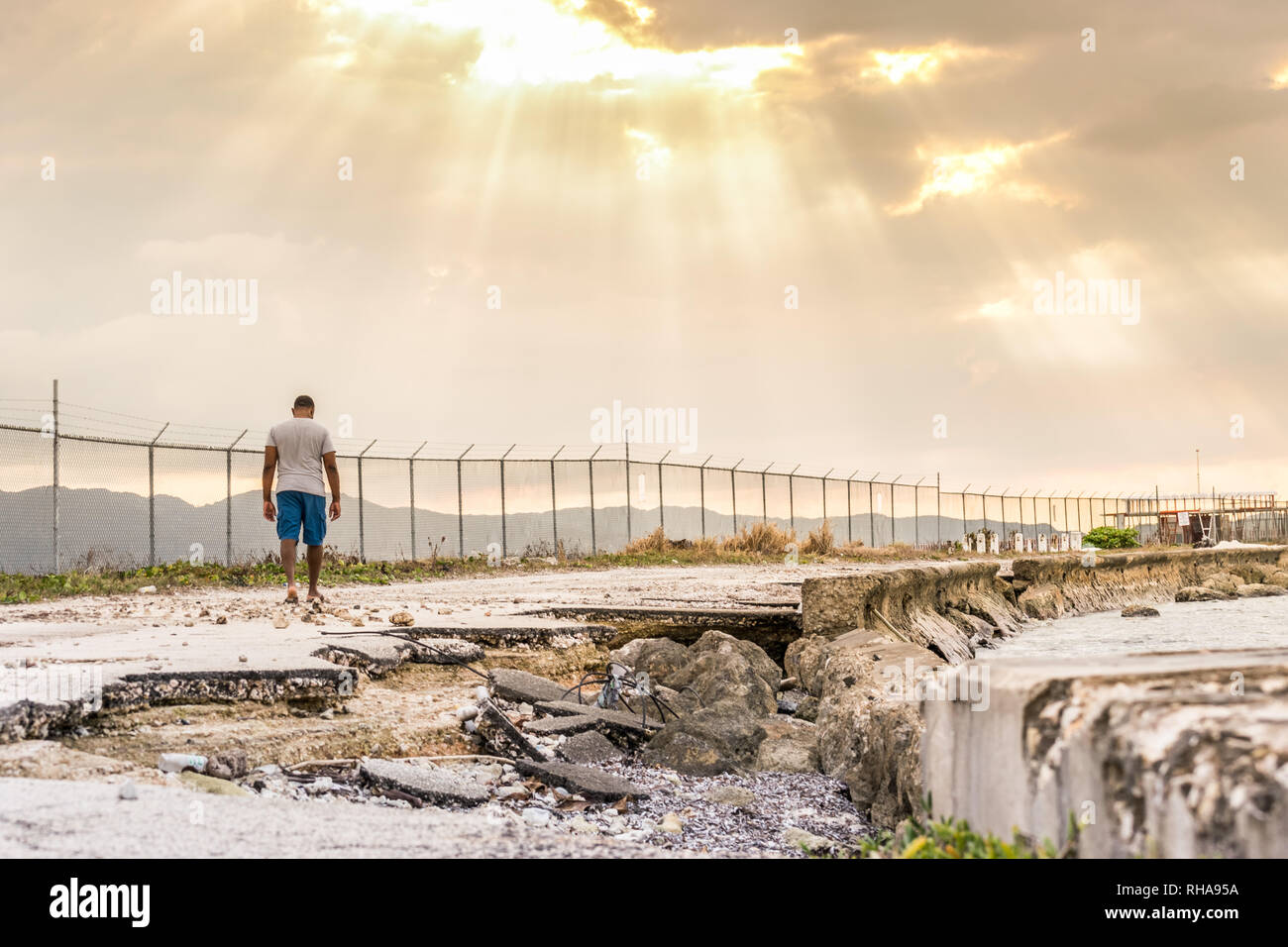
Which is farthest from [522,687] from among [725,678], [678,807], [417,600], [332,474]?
[417,600]

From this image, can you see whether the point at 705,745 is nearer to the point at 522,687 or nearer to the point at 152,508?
the point at 522,687

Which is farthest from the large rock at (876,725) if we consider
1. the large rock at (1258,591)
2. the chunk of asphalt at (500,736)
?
the large rock at (1258,591)

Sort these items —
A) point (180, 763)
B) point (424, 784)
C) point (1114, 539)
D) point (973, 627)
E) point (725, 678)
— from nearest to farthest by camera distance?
point (180, 763), point (424, 784), point (725, 678), point (973, 627), point (1114, 539)

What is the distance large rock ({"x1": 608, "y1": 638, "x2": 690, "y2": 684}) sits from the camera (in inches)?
245

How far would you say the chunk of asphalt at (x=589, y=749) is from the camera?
423 cm

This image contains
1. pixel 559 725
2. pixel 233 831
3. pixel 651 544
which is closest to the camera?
pixel 233 831

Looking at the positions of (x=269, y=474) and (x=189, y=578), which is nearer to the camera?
(x=269, y=474)

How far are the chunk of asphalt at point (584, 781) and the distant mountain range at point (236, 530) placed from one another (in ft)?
41.8

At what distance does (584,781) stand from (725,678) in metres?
2.20

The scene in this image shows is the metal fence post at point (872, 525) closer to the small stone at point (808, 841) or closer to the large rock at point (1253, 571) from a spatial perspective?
the large rock at point (1253, 571)

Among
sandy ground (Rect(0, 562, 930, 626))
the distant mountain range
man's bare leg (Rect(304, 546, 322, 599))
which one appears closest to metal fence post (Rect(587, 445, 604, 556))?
the distant mountain range

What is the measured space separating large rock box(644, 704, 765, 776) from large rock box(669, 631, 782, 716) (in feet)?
1.75

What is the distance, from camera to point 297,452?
8.16 meters

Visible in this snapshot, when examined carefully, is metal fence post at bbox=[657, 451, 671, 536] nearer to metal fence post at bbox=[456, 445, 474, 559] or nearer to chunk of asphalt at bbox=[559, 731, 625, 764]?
metal fence post at bbox=[456, 445, 474, 559]
